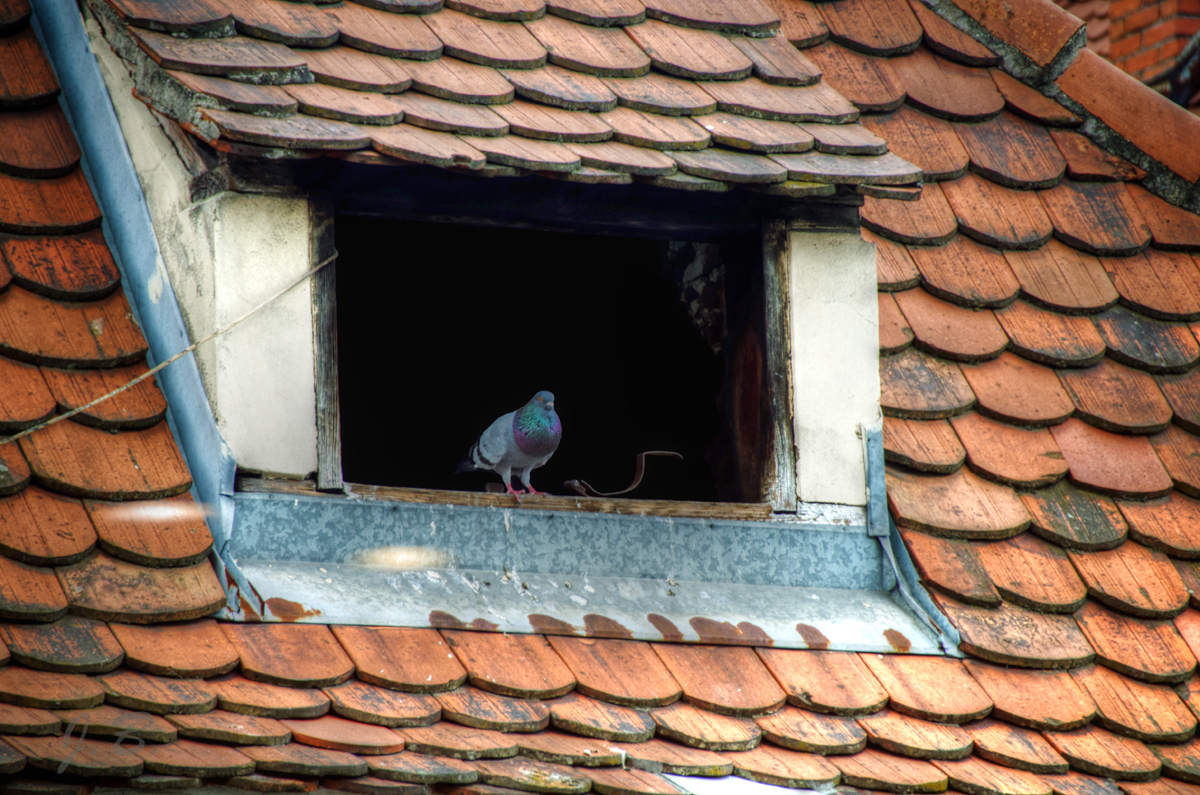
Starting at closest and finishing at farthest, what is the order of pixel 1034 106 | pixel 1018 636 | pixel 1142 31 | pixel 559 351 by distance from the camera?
1. pixel 1018 636
2. pixel 1034 106
3. pixel 559 351
4. pixel 1142 31

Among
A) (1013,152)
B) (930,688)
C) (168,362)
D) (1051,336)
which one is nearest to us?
(168,362)

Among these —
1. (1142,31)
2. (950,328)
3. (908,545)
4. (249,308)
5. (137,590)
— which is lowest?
(137,590)

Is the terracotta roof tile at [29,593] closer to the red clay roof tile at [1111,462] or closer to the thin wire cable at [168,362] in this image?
the thin wire cable at [168,362]

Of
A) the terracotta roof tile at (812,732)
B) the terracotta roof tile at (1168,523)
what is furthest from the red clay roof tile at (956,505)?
the terracotta roof tile at (812,732)

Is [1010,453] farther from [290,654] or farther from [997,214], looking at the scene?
[290,654]

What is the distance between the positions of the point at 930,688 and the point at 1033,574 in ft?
1.58

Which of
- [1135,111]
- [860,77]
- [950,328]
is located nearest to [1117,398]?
[950,328]

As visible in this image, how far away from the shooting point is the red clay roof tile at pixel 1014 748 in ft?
9.57

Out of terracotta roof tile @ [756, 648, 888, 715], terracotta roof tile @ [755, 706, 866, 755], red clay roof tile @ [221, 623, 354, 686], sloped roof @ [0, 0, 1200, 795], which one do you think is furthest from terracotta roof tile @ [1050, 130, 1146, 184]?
red clay roof tile @ [221, 623, 354, 686]

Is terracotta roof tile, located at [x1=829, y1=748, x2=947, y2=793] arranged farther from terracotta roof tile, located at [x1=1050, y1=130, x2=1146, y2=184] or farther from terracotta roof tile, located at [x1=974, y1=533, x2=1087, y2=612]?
terracotta roof tile, located at [x1=1050, y1=130, x2=1146, y2=184]

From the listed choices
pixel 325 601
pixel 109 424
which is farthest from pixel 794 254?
pixel 109 424

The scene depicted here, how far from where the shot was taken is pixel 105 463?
110 inches

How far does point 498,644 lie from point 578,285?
108 inches

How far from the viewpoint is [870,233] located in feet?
12.8
